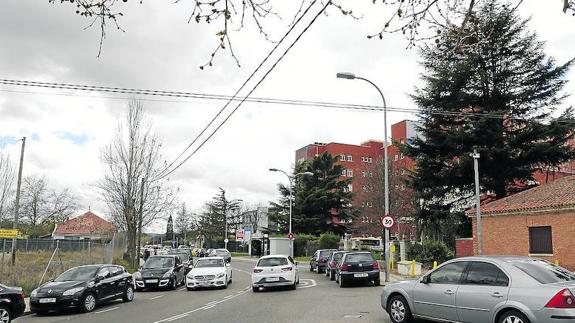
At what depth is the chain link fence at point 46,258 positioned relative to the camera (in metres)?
21.1

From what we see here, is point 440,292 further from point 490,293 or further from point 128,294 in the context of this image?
point 128,294

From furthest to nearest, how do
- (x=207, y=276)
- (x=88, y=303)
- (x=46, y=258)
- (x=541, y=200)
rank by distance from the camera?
(x=46, y=258), (x=541, y=200), (x=207, y=276), (x=88, y=303)

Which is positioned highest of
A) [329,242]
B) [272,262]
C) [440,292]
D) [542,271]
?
[542,271]

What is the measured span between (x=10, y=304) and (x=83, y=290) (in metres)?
3.20

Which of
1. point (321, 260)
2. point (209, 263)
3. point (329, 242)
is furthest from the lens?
point (329, 242)

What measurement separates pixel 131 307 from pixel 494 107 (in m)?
28.7

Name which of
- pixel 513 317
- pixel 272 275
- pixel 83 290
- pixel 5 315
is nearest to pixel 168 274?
pixel 272 275

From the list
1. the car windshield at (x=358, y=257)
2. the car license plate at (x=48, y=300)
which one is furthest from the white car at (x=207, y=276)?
the car license plate at (x=48, y=300)

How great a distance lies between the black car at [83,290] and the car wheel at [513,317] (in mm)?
11920

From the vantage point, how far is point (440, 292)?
31.5 ft

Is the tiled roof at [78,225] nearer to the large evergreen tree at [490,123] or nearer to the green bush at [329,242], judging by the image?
the green bush at [329,242]

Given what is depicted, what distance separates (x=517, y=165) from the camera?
3425cm

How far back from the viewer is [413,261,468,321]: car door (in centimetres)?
938

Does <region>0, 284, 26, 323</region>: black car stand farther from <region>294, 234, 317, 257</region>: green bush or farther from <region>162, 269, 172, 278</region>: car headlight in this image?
<region>294, 234, 317, 257</region>: green bush
